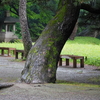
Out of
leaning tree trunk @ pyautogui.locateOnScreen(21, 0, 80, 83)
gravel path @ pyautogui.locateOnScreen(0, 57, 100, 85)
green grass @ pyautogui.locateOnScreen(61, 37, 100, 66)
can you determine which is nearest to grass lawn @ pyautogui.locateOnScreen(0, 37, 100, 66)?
green grass @ pyautogui.locateOnScreen(61, 37, 100, 66)

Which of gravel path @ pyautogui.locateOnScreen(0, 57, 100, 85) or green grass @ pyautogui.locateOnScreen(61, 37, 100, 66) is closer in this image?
gravel path @ pyautogui.locateOnScreen(0, 57, 100, 85)

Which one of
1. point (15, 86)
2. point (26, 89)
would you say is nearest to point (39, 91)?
point (26, 89)

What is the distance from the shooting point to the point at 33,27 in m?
49.4

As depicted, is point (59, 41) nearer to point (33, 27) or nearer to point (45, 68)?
point (45, 68)

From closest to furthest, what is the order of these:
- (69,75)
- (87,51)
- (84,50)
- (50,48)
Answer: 1. (50,48)
2. (69,75)
3. (87,51)
4. (84,50)

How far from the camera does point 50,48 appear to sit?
34.0 ft

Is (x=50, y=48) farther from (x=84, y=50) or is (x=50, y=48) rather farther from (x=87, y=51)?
(x=84, y=50)

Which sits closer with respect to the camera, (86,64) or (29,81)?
(29,81)

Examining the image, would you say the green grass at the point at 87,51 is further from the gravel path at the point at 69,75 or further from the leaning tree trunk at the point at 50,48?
the leaning tree trunk at the point at 50,48

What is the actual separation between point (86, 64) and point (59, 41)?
8828 mm

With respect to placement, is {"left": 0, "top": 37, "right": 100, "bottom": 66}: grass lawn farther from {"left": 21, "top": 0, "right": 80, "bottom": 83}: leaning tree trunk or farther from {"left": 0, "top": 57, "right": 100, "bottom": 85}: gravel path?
{"left": 21, "top": 0, "right": 80, "bottom": 83}: leaning tree trunk

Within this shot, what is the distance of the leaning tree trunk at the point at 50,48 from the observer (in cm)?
998

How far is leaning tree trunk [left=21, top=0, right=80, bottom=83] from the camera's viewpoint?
9977mm

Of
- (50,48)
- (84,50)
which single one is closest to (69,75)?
(50,48)
